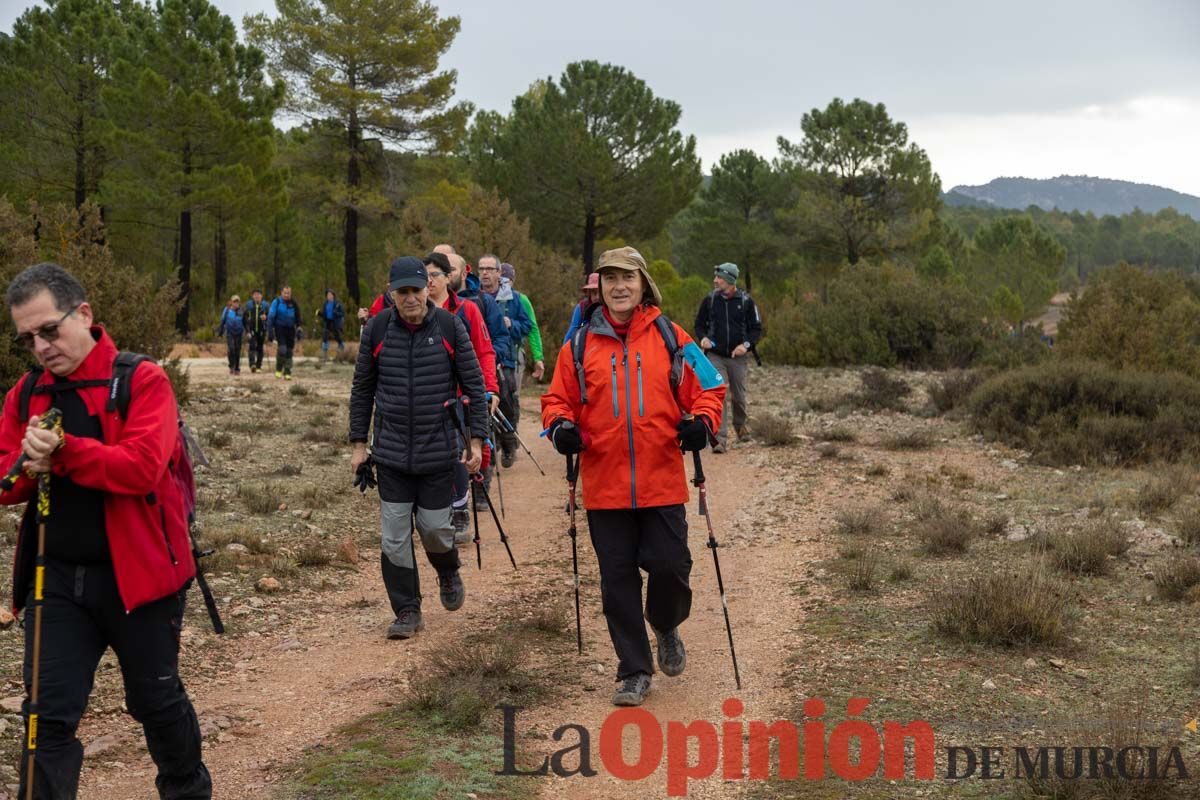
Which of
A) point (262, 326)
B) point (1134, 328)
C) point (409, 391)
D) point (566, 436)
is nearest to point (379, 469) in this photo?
point (409, 391)

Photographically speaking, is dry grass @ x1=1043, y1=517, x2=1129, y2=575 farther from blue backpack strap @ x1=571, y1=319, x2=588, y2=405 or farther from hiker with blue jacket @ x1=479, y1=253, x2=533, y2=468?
hiker with blue jacket @ x1=479, y1=253, x2=533, y2=468

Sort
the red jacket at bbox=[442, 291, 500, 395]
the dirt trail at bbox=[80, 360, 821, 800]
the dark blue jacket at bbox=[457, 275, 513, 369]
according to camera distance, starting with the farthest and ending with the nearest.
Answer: the dark blue jacket at bbox=[457, 275, 513, 369] < the red jacket at bbox=[442, 291, 500, 395] < the dirt trail at bbox=[80, 360, 821, 800]

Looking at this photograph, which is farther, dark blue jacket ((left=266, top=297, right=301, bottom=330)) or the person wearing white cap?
dark blue jacket ((left=266, top=297, right=301, bottom=330))

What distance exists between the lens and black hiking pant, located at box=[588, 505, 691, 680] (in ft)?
18.4

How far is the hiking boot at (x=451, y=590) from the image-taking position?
7352 millimetres

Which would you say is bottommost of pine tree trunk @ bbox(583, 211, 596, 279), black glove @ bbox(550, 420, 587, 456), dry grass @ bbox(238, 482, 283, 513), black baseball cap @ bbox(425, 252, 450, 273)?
dry grass @ bbox(238, 482, 283, 513)

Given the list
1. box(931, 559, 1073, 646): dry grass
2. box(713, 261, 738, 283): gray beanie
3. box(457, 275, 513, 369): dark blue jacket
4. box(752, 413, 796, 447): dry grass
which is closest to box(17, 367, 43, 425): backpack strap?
box(931, 559, 1073, 646): dry grass

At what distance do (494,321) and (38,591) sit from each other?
23.8ft

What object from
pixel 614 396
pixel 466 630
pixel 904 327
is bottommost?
pixel 466 630

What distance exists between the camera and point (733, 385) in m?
14.0

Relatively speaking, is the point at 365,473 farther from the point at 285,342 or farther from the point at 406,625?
the point at 285,342

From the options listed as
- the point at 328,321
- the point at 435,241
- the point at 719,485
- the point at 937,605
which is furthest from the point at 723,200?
the point at 937,605

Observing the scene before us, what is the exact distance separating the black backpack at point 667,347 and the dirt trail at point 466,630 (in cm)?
161

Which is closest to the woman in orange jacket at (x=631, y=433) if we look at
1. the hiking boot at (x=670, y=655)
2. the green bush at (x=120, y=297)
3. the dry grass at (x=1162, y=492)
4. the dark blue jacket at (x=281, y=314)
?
the hiking boot at (x=670, y=655)
